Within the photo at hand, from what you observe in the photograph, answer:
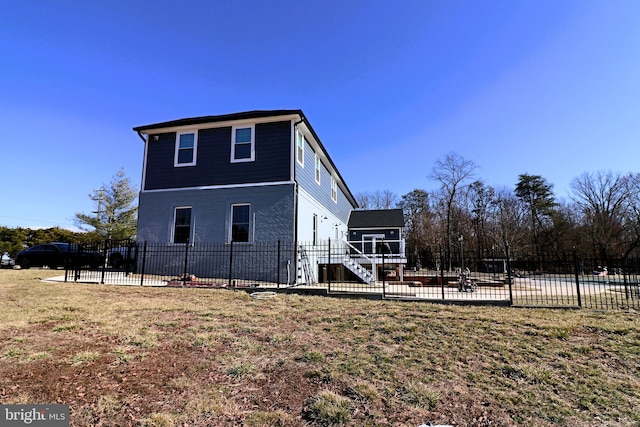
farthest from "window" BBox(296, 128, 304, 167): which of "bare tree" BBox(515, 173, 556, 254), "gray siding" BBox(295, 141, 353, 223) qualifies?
"bare tree" BBox(515, 173, 556, 254)

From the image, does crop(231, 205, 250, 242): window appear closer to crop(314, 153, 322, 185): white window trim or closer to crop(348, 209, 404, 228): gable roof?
crop(314, 153, 322, 185): white window trim

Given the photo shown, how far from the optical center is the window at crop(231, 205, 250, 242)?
13.9m

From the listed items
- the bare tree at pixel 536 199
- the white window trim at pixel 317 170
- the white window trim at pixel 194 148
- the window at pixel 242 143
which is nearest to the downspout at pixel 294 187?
the window at pixel 242 143

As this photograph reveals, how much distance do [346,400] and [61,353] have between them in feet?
13.4

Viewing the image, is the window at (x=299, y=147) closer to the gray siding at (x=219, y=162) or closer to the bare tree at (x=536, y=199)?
the gray siding at (x=219, y=162)

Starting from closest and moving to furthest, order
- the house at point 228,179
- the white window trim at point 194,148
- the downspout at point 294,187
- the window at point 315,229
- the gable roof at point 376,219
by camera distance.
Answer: the downspout at point 294,187 < the house at point 228,179 < the white window trim at point 194,148 < the window at point 315,229 < the gable roof at point 376,219

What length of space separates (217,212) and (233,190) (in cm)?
119

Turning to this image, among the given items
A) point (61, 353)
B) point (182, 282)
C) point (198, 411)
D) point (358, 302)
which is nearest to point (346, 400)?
point (198, 411)

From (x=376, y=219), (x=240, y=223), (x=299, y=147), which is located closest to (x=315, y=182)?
(x=299, y=147)

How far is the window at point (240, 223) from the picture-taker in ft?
45.5

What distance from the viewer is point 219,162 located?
1440 cm

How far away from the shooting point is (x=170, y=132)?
49.6ft

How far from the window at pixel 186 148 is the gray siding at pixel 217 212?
1.39 metres

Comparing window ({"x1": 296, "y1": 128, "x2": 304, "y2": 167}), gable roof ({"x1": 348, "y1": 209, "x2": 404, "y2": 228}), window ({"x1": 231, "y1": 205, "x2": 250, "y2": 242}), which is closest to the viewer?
window ({"x1": 231, "y1": 205, "x2": 250, "y2": 242})
